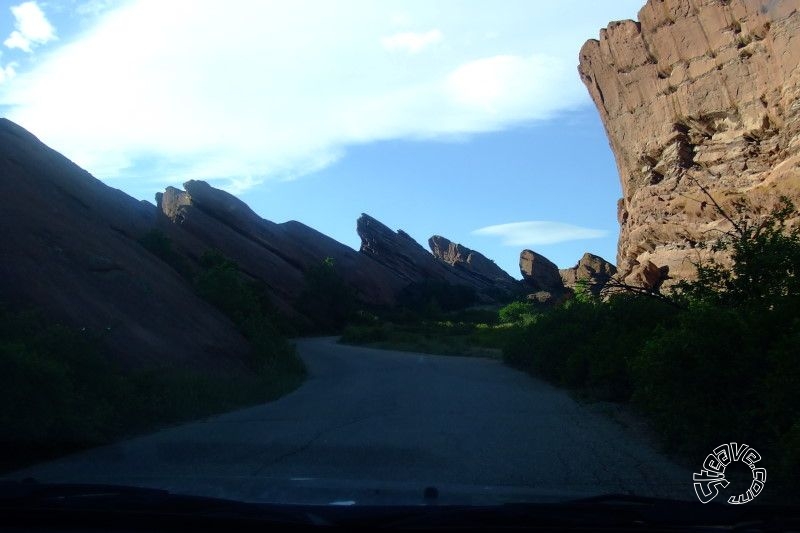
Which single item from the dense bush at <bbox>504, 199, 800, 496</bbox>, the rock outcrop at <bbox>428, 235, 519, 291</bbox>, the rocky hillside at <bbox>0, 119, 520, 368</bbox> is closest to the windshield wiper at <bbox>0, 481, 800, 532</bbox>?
the dense bush at <bbox>504, 199, 800, 496</bbox>

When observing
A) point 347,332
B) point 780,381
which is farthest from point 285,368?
point 347,332

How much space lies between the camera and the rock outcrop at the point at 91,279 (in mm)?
17344

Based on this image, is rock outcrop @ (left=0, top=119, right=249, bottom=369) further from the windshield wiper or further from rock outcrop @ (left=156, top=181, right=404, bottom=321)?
rock outcrop @ (left=156, top=181, right=404, bottom=321)

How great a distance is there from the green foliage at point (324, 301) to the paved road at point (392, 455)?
144 ft

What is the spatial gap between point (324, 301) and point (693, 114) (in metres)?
34.6

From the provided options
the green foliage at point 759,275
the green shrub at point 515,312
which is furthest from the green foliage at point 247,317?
the green shrub at point 515,312

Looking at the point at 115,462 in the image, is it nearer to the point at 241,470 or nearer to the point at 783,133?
the point at 241,470

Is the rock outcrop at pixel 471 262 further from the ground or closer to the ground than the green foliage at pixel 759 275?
further from the ground

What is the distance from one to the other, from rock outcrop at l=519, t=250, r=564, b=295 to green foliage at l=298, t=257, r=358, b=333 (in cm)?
1552

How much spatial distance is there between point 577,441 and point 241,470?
454 centimetres

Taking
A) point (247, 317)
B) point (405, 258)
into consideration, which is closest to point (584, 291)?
point (247, 317)

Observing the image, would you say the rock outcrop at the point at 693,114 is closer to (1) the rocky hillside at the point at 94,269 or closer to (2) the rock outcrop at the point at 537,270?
(1) the rocky hillside at the point at 94,269

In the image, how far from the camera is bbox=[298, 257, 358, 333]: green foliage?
60656 millimetres

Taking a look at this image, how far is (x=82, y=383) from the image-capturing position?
40.5ft
